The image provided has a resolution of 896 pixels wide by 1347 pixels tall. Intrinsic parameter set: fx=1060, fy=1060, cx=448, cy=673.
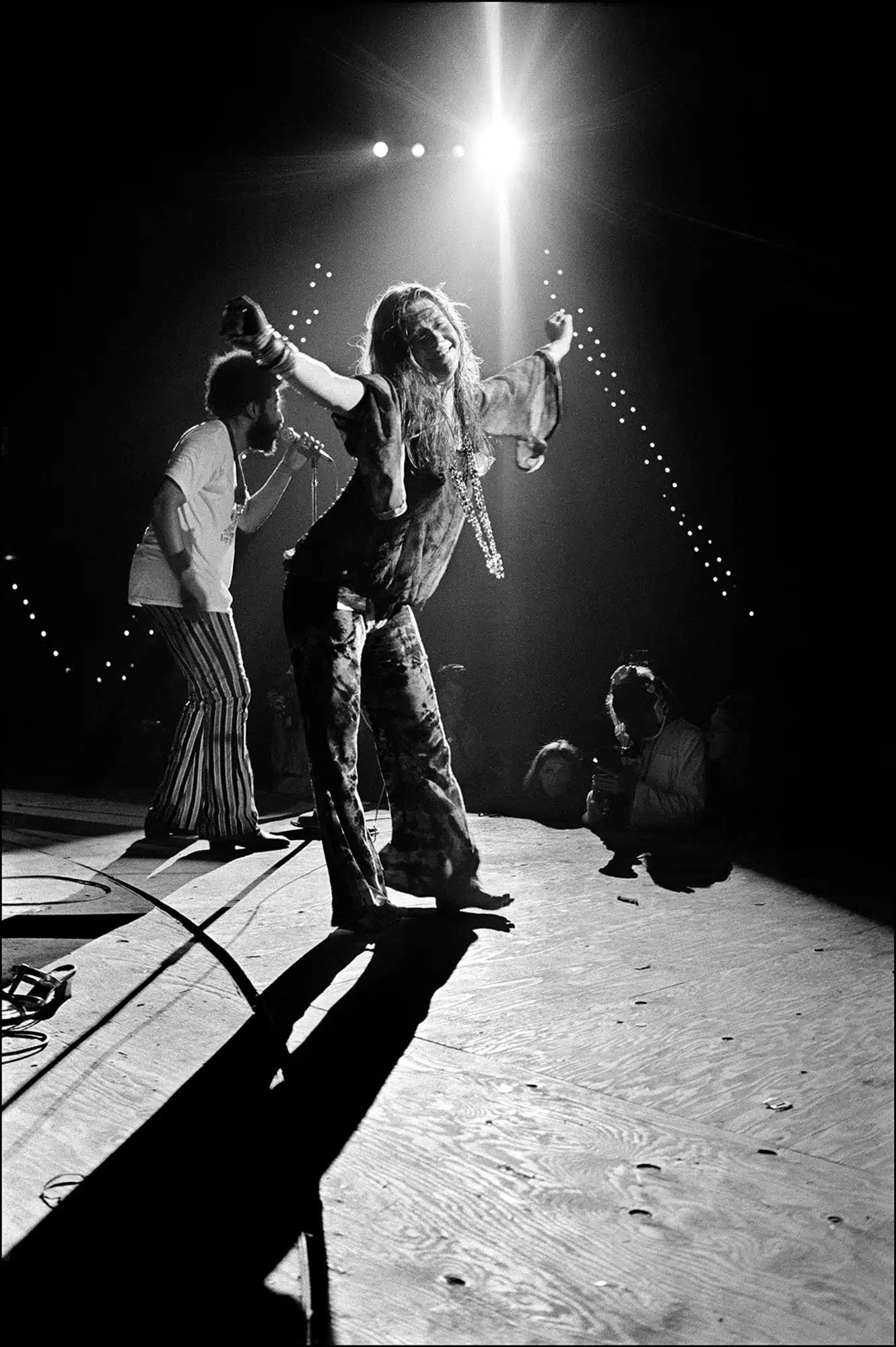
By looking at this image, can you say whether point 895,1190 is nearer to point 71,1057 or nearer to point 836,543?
point 836,543

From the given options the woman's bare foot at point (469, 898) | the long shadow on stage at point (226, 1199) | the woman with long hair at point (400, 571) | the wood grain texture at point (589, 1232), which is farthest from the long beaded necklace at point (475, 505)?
the wood grain texture at point (589, 1232)

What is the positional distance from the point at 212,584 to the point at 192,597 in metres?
0.04

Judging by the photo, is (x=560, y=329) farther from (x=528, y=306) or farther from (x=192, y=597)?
(x=192, y=597)

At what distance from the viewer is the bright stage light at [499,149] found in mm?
1460

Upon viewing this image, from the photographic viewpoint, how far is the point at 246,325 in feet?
4.42

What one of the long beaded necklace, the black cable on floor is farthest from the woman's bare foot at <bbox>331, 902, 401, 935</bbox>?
the long beaded necklace

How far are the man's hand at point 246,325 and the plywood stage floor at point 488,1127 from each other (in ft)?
2.91

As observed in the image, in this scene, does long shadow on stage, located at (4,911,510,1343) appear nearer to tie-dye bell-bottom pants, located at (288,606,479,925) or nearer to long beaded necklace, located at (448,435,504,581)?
tie-dye bell-bottom pants, located at (288,606,479,925)

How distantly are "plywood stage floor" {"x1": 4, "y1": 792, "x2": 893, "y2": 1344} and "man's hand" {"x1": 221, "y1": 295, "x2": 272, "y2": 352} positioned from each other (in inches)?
34.9

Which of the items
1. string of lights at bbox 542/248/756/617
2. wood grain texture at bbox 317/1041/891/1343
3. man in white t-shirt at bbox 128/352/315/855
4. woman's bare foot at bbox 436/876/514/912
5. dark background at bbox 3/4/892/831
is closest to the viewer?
wood grain texture at bbox 317/1041/891/1343

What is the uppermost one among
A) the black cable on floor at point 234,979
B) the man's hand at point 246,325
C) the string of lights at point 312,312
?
the string of lights at point 312,312

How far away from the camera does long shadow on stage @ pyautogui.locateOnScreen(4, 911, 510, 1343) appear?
0.91 meters

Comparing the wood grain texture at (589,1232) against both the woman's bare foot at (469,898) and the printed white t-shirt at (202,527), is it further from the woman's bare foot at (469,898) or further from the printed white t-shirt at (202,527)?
the printed white t-shirt at (202,527)

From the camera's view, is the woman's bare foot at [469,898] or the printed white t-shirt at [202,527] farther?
the printed white t-shirt at [202,527]
